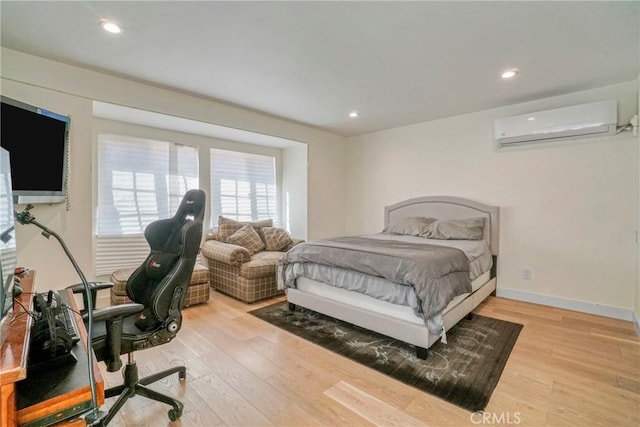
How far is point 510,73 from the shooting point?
2.79m

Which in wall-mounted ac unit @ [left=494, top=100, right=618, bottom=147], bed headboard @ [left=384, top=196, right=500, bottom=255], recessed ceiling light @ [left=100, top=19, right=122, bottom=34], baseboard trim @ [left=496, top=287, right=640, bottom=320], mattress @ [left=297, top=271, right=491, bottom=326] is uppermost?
recessed ceiling light @ [left=100, top=19, right=122, bottom=34]

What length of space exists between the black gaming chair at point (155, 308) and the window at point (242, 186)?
271 cm

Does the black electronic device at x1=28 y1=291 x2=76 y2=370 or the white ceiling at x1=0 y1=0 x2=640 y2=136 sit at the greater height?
the white ceiling at x1=0 y1=0 x2=640 y2=136

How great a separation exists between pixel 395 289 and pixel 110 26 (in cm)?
289

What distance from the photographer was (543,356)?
2.29 meters

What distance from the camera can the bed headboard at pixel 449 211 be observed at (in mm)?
3801

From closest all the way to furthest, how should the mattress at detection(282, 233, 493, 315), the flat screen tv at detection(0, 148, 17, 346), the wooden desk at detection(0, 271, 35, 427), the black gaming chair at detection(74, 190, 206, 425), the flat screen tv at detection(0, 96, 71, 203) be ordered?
the wooden desk at detection(0, 271, 35, 427) → the flat screen tv at detection(0, 148, 17, 346) → the black gaming chair at detection(74, 190, 206, 425) → the flat screen tv at detection(0, 96, 71, 203) → the mattress at detection(282, 233, 493, 315)

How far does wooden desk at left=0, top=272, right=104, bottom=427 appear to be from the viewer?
67 centimetres

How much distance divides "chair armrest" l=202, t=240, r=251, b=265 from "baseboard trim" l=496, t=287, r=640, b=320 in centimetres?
337

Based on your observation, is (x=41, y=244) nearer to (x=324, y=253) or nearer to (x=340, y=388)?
(x=324, y=253)

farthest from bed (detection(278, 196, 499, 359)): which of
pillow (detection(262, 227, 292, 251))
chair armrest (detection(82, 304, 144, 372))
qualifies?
chair armrest (detection(82, 304, 144, 372))

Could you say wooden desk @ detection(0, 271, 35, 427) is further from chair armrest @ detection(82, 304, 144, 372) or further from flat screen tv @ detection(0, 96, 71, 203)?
flat screen tv @ detection(0, 96, 71, 203)

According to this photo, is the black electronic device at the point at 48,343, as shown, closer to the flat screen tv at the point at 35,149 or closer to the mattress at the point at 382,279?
the flat screen tv at the point at 35,149

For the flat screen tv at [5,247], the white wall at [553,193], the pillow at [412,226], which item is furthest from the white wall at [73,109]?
the white wall at [553,193]
